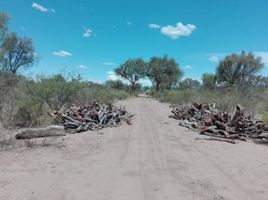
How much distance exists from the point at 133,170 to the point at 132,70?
59.6 meters

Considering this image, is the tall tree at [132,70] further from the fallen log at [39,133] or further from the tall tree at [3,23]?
the fallen log at [39,133]

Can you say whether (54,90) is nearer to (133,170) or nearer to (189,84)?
(133,170)

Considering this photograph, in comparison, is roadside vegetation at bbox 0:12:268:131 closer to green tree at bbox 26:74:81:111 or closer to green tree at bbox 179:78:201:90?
green tree at bbox 26:74:81:111

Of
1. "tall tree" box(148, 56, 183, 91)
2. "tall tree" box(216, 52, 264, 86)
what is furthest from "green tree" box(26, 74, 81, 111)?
"tall tree" box(148, 56, 183, 91)

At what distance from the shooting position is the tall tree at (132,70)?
64312 millimetres

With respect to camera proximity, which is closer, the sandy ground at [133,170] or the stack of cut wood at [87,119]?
the sandy ground at [133,170]

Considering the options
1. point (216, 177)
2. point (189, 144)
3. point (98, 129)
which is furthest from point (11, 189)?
point (98, 129)

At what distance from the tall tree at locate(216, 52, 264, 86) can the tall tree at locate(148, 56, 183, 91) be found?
21959 mm

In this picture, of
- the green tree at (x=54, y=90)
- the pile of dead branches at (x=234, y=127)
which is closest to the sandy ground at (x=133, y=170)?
the pile of dead branches at (x=234, y=127)

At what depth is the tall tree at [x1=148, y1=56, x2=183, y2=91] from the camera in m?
63.3

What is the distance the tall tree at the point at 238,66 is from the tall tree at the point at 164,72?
21959mm

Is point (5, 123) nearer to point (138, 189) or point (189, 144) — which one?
point (189, 144)

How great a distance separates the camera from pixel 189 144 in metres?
8.89

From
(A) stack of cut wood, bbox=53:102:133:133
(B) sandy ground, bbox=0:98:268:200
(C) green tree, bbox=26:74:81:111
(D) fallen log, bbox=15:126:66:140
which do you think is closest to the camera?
(B) sandy ground, bbox=0:98:268:200
